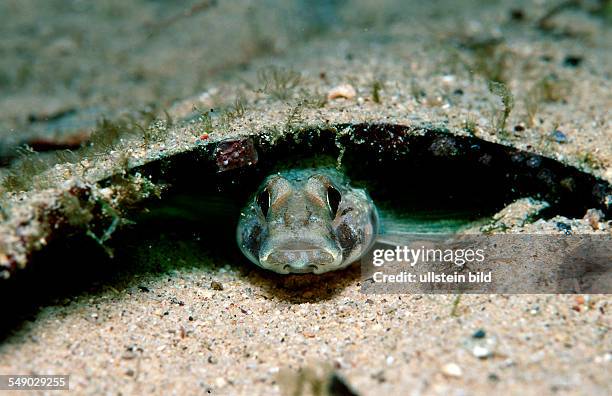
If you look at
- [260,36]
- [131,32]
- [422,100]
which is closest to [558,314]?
[422,100]

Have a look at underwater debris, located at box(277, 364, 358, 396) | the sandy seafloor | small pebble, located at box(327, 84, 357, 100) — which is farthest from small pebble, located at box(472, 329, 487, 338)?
small pebble, located at box(327, 84, 357, 100)

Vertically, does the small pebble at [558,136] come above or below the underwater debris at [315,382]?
above

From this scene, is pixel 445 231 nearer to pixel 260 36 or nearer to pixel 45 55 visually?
pixel 260 36

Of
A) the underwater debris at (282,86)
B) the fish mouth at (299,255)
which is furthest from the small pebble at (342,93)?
the fish mouth at (299,255)

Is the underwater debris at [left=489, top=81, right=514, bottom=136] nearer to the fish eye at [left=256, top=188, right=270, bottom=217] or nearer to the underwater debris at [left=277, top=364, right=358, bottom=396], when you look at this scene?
the fish eye at [left=256, top=188, right=270, bottom=217]

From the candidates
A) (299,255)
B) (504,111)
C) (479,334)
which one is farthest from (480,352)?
(504,111)

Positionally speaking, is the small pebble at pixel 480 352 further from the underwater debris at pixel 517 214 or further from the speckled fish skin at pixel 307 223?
the underwater debris at pixel 517 214
